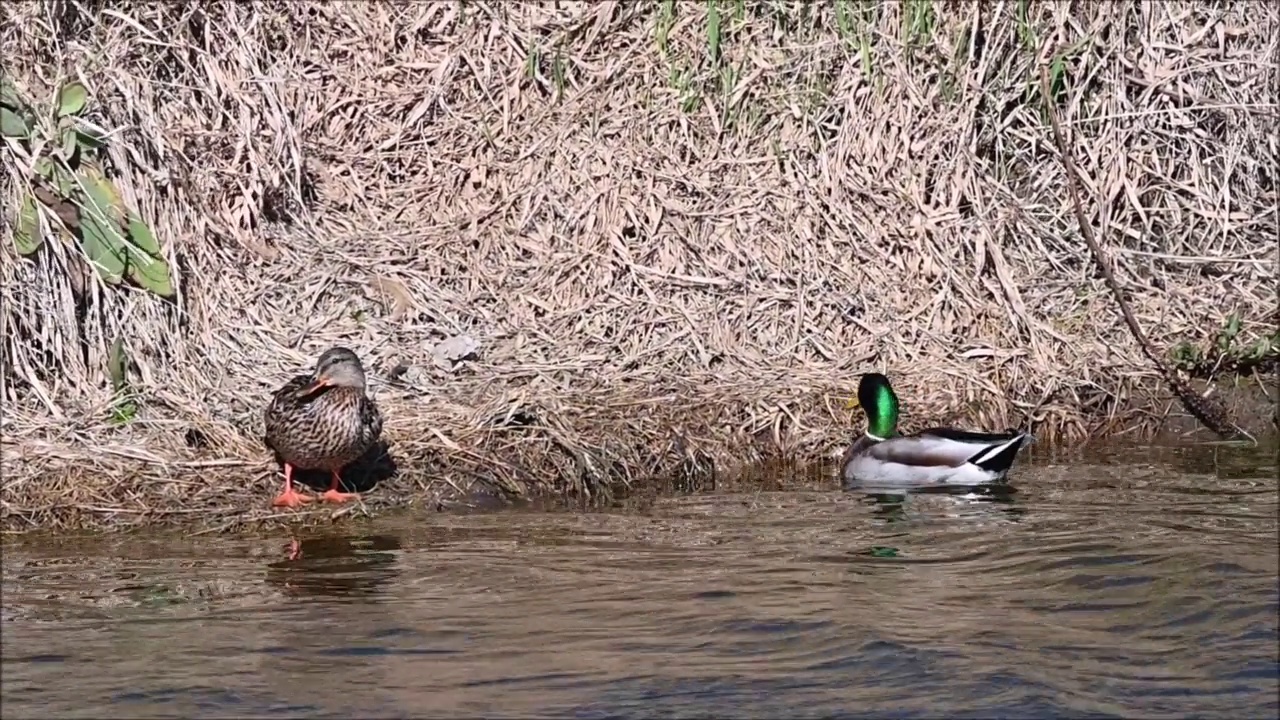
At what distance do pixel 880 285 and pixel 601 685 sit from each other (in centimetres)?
449

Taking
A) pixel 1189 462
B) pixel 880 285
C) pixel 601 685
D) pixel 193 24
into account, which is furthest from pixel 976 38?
pixel 601 685

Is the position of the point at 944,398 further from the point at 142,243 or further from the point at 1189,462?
the point at 142,243

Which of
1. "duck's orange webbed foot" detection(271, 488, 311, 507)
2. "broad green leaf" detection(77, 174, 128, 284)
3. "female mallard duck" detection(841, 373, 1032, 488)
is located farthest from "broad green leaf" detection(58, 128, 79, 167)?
"female mallard duck" detection(841, 373, 1032, 488)

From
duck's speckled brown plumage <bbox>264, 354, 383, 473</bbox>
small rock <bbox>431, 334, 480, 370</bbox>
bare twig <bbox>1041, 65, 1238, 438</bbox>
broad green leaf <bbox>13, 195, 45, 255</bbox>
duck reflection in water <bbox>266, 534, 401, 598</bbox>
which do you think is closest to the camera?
duck reflection in water <bbox>266, 534, 401, 598</bbox>

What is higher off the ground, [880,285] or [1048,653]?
[880,285]

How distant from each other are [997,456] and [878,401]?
0.69 m

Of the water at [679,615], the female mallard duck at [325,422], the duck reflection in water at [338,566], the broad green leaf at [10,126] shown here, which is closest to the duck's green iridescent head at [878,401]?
the water at [679,615]

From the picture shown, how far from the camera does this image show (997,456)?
26.8 ft

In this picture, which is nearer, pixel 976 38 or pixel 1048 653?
pixel 1048 653

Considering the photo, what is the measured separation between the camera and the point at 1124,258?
998 cm

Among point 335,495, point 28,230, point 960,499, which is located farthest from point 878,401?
point 28,230

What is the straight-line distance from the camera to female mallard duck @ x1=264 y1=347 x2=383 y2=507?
739cm

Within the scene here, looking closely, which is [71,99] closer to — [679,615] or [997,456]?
[679,615]

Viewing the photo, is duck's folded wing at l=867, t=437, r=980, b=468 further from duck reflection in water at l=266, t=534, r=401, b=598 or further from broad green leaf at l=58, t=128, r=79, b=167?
broad green leaf at l=58, t=128, r=79, b=167
